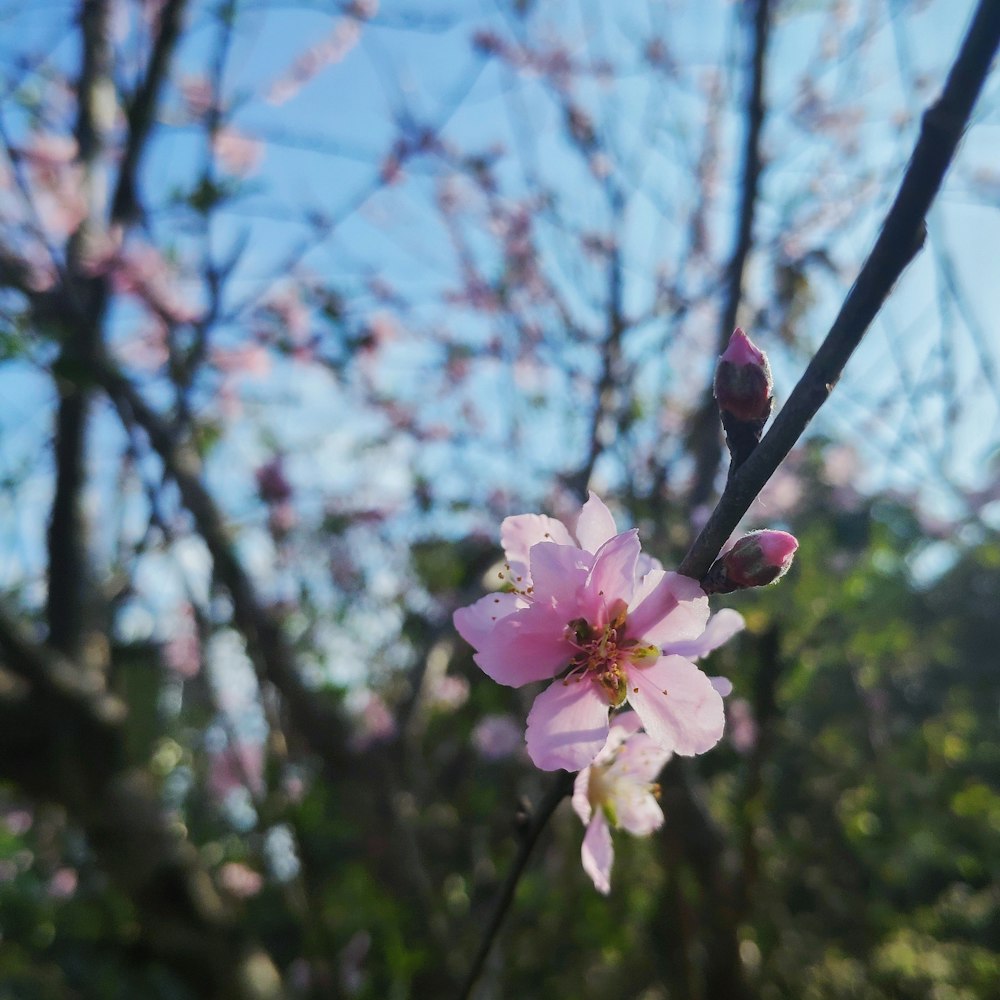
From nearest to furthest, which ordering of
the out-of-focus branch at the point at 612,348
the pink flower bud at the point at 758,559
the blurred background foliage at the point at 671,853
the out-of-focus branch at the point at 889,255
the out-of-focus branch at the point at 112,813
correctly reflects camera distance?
the out-of-focus branch at the point at 889,255, the pink flower bud at the point at 758,559, the blurred background foliage at the point at 671,853, the out-of-focus branch at the point at 112,813, the out-of-focus branch at the point at 612,348

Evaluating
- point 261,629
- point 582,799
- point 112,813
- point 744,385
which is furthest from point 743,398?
point 112,813

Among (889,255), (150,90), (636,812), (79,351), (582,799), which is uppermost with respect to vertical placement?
(889,255)

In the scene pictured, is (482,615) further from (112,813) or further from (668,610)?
(112,813)

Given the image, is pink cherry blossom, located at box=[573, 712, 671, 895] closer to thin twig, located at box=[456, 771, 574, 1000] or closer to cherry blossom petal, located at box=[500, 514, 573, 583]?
thin twig, located at box=[456, 771, 574, 1000]

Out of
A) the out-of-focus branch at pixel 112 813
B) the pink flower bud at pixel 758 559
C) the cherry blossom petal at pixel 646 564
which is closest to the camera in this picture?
the pink flower bud at pixel 758 559

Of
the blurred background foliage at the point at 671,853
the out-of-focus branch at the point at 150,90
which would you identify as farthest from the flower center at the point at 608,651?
the out-of-focus branch at the point at 150,90

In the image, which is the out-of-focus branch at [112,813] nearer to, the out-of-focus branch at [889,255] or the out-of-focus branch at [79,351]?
the out-of-focus branch at [79,351]
